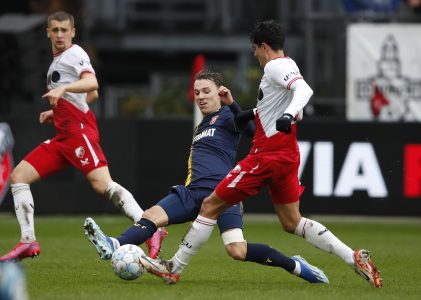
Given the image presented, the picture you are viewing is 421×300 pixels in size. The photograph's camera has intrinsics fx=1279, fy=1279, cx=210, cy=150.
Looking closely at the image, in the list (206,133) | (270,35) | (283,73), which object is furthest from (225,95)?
(283,73)

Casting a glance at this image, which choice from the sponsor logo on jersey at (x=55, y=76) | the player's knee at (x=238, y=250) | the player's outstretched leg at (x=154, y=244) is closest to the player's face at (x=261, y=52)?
the player's knee at (x=238, y=250)

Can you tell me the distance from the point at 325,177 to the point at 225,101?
8.03m

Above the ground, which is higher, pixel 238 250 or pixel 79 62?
pixel 79 62

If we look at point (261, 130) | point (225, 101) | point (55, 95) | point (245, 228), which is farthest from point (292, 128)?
point (245, 228)

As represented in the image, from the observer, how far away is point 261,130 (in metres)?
10.0

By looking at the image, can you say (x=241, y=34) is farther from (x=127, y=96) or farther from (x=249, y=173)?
(x=249, y=173)

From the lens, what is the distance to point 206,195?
34.3ft

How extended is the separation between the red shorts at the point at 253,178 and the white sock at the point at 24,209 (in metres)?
2.17

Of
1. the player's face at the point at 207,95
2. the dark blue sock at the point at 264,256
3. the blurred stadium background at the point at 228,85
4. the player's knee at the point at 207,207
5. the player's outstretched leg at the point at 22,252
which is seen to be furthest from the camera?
the blurred stadium background at the point at 228,85

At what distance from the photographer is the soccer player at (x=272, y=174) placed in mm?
9836

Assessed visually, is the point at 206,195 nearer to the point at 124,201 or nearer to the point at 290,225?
the point at 290,225

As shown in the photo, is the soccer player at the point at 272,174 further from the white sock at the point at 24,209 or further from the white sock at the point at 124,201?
the white sock at the point at 24,209

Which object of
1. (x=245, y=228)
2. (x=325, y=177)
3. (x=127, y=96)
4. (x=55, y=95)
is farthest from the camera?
(x=127, y=96)

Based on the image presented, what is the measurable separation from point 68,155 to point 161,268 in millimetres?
1930
